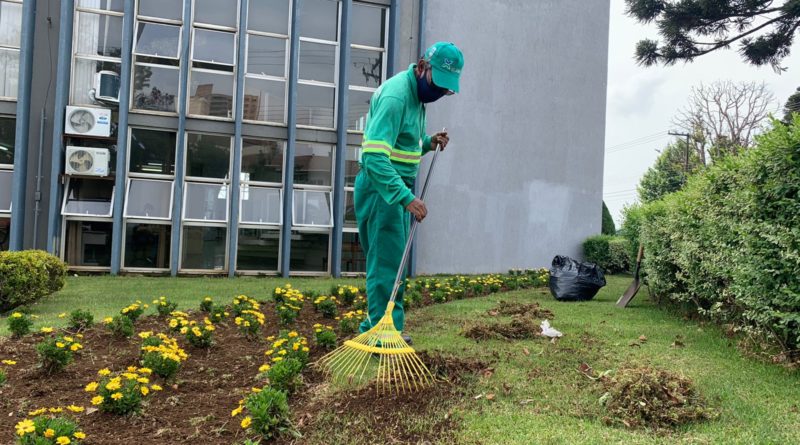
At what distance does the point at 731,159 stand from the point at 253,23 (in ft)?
34.2

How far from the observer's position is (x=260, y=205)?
12297mm

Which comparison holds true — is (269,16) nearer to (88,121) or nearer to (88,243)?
(88,121)

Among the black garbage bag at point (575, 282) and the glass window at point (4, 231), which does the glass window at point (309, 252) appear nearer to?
the glass window at point (4, 231)

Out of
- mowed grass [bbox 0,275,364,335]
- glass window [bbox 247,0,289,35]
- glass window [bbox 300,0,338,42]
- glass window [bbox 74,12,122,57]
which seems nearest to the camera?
mowed grass [bbox 0,275,364,335]

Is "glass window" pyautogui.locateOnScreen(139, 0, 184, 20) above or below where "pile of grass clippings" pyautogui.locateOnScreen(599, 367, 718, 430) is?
above

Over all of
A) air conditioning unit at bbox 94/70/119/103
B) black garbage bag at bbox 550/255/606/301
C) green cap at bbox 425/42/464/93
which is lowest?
black garbage bag at bbox 550/255/606/301

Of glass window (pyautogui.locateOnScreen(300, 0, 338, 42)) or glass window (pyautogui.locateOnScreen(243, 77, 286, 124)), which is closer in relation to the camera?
glass window (pyautogui.locateOnScreen(243, 77, 286, 124))

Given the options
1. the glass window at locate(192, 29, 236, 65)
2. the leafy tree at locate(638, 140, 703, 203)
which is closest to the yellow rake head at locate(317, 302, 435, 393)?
the glass window at locate(192, 29, 236, 65)

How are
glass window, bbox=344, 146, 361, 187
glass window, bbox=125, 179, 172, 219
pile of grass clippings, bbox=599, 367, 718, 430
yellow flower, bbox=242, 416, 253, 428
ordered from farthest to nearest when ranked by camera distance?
glass window, bbox=344, 146, 361, 187 → glass window, bbox=125, 179, 172, 219 → pile of grass clippings, bbox=599, 367, 718, 430 → yellow flower, bbox=242, 416, 253, 428

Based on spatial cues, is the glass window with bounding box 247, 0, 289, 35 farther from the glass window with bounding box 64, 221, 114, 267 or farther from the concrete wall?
the glass window with bounding box 64, 221, 114, 267

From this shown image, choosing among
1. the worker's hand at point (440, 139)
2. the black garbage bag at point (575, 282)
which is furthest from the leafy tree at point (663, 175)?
the worker's hand at point (440, 139)

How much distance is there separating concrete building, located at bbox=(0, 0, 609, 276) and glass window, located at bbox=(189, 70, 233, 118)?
0.03 m

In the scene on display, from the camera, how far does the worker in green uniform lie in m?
3.58

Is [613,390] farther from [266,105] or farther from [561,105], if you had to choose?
[561,105]
